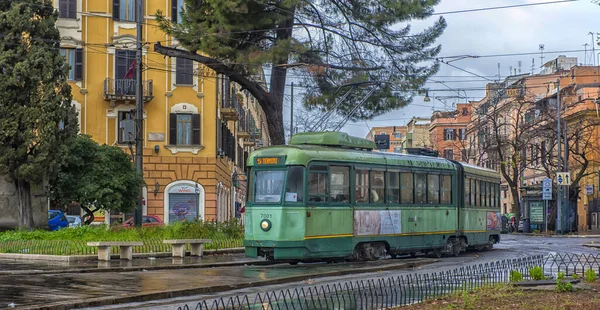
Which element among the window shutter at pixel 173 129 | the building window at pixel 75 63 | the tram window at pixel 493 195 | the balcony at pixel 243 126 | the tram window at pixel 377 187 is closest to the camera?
the tram window at pixel 377 187

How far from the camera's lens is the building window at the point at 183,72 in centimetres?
4875

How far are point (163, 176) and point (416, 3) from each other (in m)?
21.1

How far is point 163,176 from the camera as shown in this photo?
159 feet

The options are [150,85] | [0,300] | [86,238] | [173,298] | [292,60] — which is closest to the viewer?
[0,300]

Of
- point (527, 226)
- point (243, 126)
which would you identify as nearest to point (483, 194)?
point (243, 126)

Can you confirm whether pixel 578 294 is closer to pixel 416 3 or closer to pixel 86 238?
pixel 86 238

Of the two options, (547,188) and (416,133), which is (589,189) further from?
(416,133)

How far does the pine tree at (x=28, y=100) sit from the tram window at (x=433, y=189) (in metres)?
12.3

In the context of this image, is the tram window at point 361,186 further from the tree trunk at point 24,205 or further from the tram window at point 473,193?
the tree trunk at point 24,205

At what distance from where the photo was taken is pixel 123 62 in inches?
1887

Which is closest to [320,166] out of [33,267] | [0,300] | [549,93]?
[33,267]

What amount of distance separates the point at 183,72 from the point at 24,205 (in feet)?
58.8

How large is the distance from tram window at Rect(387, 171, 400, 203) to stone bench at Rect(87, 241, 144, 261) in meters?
6.81

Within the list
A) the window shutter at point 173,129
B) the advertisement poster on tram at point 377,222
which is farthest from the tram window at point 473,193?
the window shutter at point 173,129
